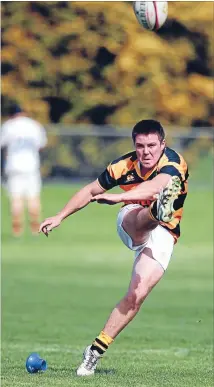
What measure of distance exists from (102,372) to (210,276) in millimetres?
9456

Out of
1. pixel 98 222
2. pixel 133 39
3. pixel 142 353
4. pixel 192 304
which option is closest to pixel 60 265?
pixel 192 304

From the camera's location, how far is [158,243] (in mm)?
9164

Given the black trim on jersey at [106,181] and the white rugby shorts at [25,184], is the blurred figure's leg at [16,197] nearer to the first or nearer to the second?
the white rugby shorts at [25,184]

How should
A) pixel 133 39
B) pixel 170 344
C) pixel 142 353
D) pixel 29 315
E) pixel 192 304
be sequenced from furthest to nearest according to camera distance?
1. pixel 133 39
2. pixel 192 304
3. pixel 29 315
4. pixel 170 344
5. pixel 142 353

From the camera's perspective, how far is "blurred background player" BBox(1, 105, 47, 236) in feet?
73.9

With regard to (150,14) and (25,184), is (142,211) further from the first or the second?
(25,184)

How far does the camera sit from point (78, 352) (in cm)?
1105

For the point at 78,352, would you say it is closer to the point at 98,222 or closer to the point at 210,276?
the point at 210,276

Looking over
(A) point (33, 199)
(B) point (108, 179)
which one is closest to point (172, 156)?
(B) point (108, 179)

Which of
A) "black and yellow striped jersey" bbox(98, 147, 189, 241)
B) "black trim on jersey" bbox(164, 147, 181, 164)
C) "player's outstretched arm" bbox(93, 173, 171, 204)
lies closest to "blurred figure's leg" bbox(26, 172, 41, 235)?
"black and yellow striped jersey" bbox(98, 147, 189, 241)

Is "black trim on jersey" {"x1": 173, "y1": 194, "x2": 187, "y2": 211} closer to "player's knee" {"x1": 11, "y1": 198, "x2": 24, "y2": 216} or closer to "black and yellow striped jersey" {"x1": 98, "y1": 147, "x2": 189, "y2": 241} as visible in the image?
"black and yellow striped jersey" {"x1": 98, "y1": 147, "x2": 189, "y2": 241}

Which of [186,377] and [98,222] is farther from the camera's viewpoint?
[98,222]

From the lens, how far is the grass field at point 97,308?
367 inches

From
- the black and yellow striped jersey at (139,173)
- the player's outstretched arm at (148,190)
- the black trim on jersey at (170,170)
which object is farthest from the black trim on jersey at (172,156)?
the player's outstretched arm at (148,190)
